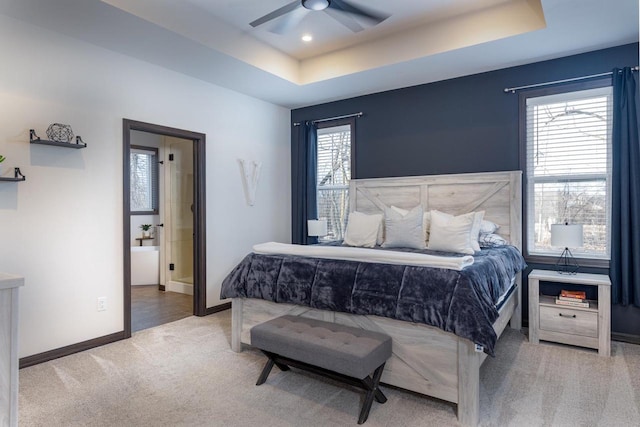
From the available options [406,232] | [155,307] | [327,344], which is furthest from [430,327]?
[155,307]

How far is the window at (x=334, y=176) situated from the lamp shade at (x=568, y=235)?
8.21 feet

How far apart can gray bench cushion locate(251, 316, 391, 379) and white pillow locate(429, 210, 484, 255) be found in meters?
1.46

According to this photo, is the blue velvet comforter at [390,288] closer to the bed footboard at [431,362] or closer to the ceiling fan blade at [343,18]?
the bed footboard at [431,362]

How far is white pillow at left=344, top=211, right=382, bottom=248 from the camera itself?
4113 millimetres

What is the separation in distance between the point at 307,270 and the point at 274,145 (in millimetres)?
2983

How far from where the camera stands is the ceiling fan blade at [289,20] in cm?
280

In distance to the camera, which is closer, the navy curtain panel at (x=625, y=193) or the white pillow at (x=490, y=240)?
the navy curtain panel at (x=625, y=193)

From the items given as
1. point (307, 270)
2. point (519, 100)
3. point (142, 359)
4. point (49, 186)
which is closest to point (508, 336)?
point (307, 270)

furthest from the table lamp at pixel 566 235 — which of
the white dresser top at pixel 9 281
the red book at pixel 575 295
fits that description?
the white dresser top at pixel 9 281

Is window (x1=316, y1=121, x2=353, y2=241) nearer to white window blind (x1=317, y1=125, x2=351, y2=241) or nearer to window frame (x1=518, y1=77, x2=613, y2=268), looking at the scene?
white window blind (x1=317, y1=125, x2=351, y2=241)

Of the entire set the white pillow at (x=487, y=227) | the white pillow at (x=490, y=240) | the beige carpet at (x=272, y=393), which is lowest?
the beige carpet at (x=272, y=393)

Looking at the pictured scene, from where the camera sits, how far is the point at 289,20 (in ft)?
9.60

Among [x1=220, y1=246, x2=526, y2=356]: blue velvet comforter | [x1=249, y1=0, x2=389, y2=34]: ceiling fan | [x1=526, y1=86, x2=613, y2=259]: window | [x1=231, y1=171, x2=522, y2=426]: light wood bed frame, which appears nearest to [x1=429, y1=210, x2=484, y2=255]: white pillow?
[x1=220, y1=246, x2=526, y2=356]: blue velvet comforter

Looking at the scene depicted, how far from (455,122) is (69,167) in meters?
3.92
